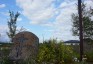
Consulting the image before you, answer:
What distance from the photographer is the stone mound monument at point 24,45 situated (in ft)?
54.7

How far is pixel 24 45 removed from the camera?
55.7ft

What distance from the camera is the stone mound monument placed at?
16.7 meters

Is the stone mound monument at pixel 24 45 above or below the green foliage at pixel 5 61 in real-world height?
above

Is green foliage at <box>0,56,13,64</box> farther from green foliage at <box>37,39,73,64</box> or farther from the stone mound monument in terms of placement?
green foliage at <box>37,39,73,64</box>

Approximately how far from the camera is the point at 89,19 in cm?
4331

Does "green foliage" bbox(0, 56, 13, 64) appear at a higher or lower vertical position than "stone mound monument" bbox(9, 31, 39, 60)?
lower

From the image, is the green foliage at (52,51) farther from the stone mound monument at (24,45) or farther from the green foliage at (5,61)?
the green foliage at (5,61)

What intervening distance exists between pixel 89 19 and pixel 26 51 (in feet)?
92.5

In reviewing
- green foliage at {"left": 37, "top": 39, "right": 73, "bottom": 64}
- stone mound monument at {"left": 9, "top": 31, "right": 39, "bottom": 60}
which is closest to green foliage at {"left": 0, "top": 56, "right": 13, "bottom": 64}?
stone mound monument at {"left": 9, "top": 31, "right": 39, "bottom": 60}

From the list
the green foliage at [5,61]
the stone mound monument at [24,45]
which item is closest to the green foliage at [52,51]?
the stone mound monument at [24,45]

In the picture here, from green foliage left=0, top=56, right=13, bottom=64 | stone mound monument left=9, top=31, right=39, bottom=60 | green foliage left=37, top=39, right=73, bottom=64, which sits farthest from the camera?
green foliage left=37, top=39, right=73, bottom=64

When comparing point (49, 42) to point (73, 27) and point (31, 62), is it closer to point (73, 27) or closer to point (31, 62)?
point (31, 62)

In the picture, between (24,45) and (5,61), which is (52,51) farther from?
(5,61)

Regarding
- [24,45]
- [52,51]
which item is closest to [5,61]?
[24,45]
